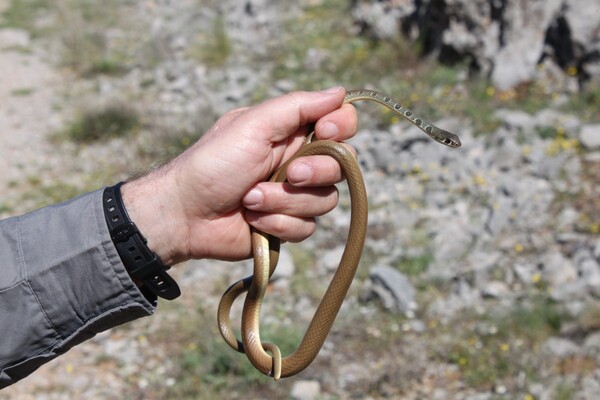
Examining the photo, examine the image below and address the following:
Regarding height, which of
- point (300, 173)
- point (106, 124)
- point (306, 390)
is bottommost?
point (106, 124)

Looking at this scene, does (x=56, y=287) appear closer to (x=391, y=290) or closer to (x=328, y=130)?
(x=328, y=130)

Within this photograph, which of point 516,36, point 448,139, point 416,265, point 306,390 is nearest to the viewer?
point 448,139

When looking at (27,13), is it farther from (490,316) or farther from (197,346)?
(490,316)

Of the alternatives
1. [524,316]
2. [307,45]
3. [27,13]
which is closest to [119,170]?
Result: [307,45]

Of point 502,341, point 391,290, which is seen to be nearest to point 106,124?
point 391,290

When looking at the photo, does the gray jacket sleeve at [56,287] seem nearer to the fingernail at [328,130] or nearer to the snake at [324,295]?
the snake at [324,295]

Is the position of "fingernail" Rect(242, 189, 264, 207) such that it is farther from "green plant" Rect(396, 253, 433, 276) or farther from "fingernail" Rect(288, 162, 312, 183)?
"green plant" Rect(396, 253, 433, 276)

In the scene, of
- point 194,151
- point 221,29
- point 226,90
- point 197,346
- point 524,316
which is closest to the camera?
point 194,151
